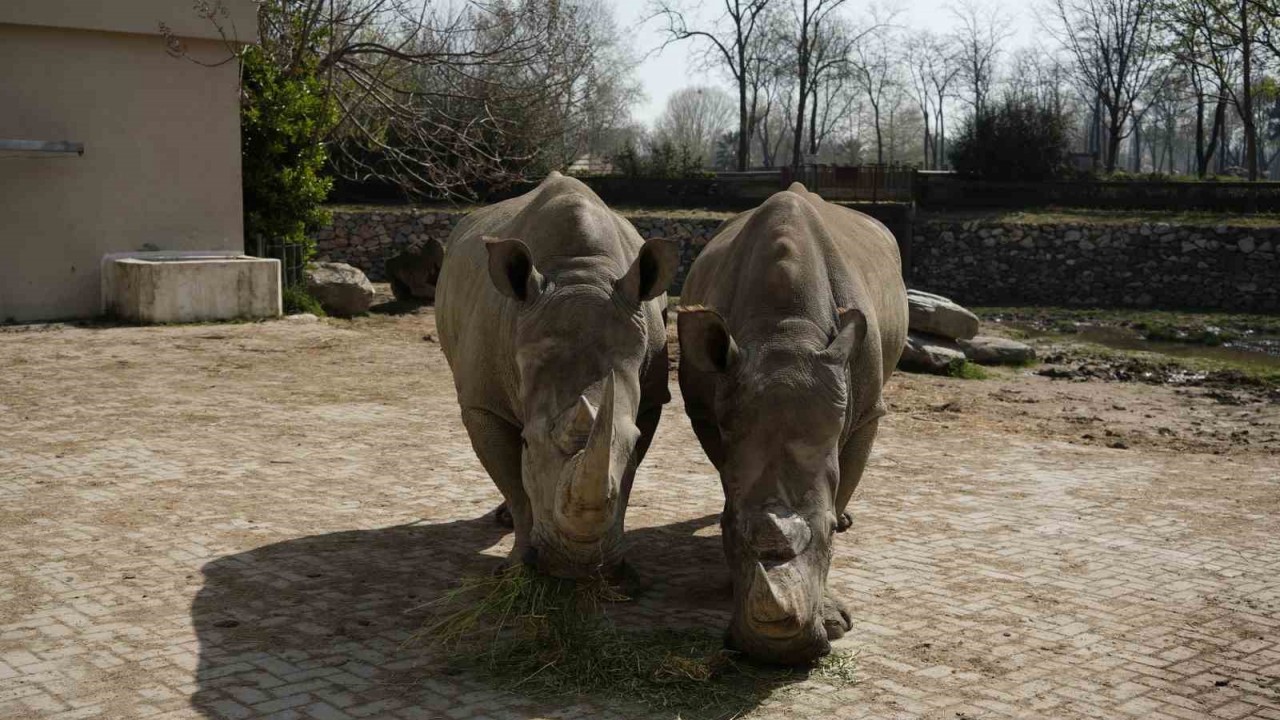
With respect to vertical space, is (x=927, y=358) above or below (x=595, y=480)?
below

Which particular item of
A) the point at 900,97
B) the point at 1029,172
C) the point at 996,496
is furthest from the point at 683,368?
the point at 900,97

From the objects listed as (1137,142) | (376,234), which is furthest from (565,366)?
(1137,142)

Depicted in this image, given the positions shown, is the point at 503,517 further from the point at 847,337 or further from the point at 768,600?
the point at 768,600

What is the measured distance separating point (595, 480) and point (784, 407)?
3.24 ft

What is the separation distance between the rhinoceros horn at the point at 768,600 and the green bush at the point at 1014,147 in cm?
3610

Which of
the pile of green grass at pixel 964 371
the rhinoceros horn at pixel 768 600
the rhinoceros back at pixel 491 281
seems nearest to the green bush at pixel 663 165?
the pile of green grass at pixel 964 371

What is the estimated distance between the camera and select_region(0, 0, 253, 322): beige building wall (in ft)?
62.7

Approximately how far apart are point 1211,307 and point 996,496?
23.4m

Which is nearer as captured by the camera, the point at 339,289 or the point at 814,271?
the point at 814,271

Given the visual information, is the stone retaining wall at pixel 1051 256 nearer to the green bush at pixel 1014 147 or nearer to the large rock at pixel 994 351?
the green bush at pixel 1014 147

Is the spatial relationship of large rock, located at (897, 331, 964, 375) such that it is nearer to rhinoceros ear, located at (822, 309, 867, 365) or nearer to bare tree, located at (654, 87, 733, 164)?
rhinoceros ear, located at (822, 309, 867, 365)

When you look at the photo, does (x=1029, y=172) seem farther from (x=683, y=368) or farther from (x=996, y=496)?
(x=683, y=368)

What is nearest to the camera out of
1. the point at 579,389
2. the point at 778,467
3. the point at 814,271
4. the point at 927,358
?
the point at 778,467

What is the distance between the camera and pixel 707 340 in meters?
6.04
